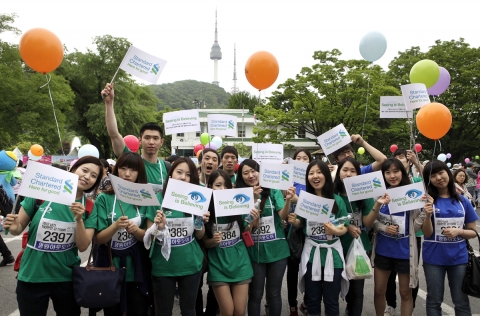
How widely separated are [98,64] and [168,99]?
57402 mm

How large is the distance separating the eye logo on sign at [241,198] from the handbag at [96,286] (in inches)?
45.8

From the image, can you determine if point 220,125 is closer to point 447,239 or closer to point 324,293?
point 324,293

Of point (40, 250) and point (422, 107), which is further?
point (422, 107)

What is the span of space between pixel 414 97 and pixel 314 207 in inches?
81.7

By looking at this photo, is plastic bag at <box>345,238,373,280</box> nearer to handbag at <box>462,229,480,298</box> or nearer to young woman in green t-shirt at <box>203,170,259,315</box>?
handbag at <box>462,229,480,298</box>

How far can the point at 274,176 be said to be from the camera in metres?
3.68

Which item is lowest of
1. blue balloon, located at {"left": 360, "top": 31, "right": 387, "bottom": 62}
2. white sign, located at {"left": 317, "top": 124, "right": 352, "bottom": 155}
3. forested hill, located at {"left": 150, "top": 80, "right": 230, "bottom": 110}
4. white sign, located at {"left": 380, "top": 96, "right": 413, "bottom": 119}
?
white sign, located at {"left": 317, "top": 124, "right": 352, "bottom": 155}

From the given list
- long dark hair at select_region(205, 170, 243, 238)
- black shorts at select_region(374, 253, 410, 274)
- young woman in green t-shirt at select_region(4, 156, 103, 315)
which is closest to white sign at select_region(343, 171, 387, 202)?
black shorts at select_region(374, 253, 410, 274)

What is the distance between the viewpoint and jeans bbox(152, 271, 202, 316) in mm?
3109

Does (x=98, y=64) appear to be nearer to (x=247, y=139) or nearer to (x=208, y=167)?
(x=247, y=139)

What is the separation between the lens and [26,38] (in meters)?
3.72

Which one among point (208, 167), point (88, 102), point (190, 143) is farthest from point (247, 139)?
point (208, 167)

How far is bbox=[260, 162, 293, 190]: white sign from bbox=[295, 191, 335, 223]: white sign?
0.28m

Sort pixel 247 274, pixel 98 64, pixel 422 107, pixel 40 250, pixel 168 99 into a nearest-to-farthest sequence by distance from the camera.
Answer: pixel 40 250, pixel 247 274, pixel 422 107, pixel 98 64, pixel 168 99
